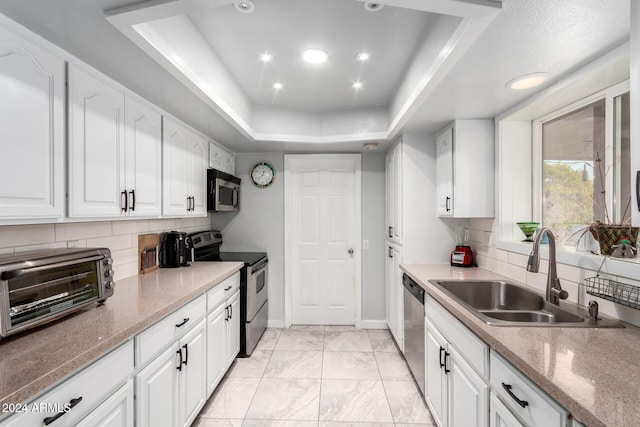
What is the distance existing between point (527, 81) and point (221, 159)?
2722 mm

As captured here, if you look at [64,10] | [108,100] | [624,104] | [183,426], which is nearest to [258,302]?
[183,426]

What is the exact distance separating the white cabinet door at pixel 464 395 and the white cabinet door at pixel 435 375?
0.07m

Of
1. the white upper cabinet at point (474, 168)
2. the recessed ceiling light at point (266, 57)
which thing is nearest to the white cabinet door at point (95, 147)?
the recessed ceiling light at point (266, 57)

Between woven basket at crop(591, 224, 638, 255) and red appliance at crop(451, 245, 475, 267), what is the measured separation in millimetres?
1148

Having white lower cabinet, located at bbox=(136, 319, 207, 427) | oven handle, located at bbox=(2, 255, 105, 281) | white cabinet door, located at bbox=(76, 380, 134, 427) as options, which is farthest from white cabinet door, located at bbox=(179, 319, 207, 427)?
oven handle, located at bbox=(2, 255, 105, 281)

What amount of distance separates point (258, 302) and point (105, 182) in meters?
2.02

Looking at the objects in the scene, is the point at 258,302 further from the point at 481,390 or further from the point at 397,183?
the point at 481,390

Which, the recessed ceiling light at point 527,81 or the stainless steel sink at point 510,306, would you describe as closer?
the stainless steel sink at point 510,306

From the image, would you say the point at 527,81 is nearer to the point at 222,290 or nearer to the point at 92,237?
the point at 222,290

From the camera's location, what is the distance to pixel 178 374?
170 centimetres

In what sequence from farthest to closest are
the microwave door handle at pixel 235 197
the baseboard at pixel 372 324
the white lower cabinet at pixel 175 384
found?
the baseboard at pixel 372 324, the microwave door handle at pixel 235 197, the white lower cabinet at pixel 175 384

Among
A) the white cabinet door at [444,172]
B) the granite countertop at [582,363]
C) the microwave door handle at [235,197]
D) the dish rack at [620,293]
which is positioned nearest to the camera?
the granite countertop at [582,363]

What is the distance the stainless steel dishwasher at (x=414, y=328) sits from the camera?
7.23ft

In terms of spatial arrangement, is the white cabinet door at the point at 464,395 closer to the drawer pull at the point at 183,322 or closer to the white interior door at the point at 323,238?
the drawer pull at the point at 183,322
